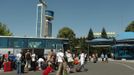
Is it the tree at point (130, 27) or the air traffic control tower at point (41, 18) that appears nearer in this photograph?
the tree at point (130, 27)

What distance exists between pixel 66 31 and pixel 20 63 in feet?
318

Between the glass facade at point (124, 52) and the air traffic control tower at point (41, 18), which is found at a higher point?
the air traffic control tower at point (41, 18)

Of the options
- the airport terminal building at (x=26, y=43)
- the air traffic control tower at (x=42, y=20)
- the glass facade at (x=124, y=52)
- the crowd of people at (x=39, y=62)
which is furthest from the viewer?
the air traffic control tower at (x=42, y=20)

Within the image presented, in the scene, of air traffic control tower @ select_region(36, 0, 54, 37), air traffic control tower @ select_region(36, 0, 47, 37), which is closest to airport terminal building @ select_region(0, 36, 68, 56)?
air traffic control tower @ select_region(36, 0, 54, 37)

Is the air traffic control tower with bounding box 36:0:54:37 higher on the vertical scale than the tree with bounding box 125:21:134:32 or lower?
higher

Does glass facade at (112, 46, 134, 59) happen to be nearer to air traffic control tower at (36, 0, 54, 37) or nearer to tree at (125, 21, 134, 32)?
tree at (125, 21, 134, 32)

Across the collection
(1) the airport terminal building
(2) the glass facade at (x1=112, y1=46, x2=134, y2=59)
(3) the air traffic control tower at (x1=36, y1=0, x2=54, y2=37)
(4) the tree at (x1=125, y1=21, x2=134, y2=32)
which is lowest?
(2) the glass facade at (x1=112, y1=46, x2=134, y2=59)

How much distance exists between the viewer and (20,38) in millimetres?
41031

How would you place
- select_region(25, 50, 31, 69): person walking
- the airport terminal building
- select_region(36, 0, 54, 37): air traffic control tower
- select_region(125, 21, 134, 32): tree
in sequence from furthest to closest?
select_region(36, 0, 54, 37): air traffic control tower
select_region(125, 21, 134, 32): tree
the airport terminal building
select_region(25, 50, 31, 69): person walking

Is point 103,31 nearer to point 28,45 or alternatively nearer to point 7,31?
point 7,31

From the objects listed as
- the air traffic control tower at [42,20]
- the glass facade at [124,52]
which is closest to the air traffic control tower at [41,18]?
the air traffic control tower at [42,20]

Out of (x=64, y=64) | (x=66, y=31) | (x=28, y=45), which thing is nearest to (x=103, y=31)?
(x=66, y=31)

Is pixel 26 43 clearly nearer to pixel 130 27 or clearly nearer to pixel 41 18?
pixel 130 27

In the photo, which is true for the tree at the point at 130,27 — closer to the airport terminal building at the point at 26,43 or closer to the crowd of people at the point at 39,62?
the airport terminal building at the point at 26,43
